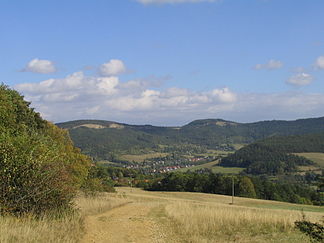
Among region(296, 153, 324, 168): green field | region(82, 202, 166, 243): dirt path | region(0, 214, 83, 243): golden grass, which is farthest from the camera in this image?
region(296, 153, 324, 168): green field

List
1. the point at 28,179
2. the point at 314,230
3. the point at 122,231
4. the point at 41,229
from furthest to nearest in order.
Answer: the point at 122,231
the point at 28,179
the point at 41,229
the point at 314,230

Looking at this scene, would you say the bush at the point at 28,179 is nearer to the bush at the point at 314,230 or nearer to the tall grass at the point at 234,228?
the tall grass at the point at 234,228

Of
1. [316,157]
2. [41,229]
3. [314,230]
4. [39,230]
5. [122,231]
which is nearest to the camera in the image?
A: [314,230]

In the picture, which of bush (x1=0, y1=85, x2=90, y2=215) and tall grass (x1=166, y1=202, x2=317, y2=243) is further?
tall grass (x1=166, y1=202, x2=317, y2=243)

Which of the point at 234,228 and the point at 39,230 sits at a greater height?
the point at 39,230

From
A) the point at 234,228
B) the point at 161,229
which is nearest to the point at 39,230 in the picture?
the point at 161,229

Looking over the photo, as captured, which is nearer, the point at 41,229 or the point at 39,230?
the point at 39,230

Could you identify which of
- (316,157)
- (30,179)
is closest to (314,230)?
(30,179)

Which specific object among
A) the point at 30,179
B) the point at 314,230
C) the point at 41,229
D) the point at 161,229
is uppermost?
the point at 30,179

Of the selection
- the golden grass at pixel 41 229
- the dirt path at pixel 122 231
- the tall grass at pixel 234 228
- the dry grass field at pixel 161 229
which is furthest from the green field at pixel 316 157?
the golden grass at pixel 41 229

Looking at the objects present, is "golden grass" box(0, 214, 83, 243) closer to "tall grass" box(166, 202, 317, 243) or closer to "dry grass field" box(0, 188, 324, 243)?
"dry grass field" box(0, 188, 324, 243)

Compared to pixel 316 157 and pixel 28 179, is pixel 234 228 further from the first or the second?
pixel 316 157

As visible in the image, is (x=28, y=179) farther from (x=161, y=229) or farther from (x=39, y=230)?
(x=161, y=229)

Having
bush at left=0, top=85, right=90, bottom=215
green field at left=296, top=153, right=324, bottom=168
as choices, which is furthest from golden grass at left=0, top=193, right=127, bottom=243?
green field at left=296, top=153, right=324, bottom=168
